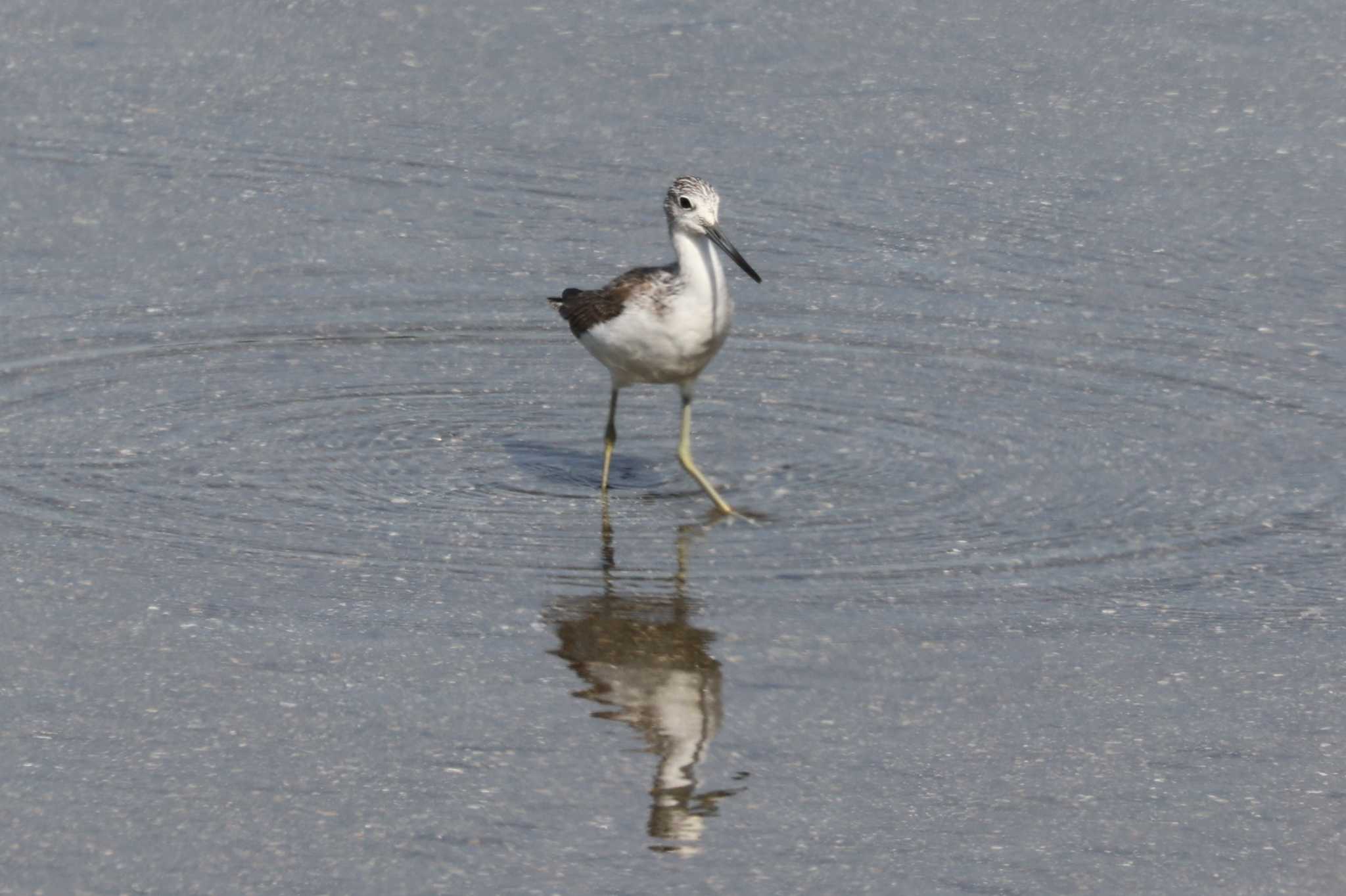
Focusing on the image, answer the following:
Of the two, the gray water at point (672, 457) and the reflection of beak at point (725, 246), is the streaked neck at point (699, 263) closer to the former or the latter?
the reflection of beak at point (725, 246)

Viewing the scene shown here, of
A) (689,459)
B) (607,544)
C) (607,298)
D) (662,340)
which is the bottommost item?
(607,544)

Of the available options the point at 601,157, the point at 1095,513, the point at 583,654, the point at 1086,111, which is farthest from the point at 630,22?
the point at 583,654

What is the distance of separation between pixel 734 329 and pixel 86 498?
3.52 m

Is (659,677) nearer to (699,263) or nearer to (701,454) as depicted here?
(699,263)

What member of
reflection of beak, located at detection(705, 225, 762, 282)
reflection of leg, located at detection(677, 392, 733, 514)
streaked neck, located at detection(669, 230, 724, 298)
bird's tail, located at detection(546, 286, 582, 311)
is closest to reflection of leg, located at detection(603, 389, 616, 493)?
reflection of leg, located at detection(677, 392, 733, 514)

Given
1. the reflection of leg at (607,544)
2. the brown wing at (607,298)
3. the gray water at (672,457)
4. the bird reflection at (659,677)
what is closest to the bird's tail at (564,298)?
the brown wing at (607,298)

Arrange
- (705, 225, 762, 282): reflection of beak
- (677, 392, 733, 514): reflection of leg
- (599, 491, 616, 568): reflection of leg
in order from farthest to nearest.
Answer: (677, 392, 733, 514): reflection of leg, (705, 225, 762, 282): reflection of beak, (599, 491, 616, 568): reflection of leg

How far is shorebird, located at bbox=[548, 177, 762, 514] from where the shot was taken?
33.2 feet

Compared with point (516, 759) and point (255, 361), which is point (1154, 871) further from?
point (255, 361)

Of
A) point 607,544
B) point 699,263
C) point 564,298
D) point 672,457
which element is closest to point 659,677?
point 607,544

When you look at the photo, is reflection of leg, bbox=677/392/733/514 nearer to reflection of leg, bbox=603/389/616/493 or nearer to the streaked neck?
reflection of leg, bbox=603/389/616/493

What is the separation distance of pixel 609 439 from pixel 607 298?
0.63m

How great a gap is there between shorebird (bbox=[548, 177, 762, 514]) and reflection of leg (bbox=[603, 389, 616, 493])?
0.03 metres

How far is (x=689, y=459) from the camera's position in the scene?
1049 centimetres
